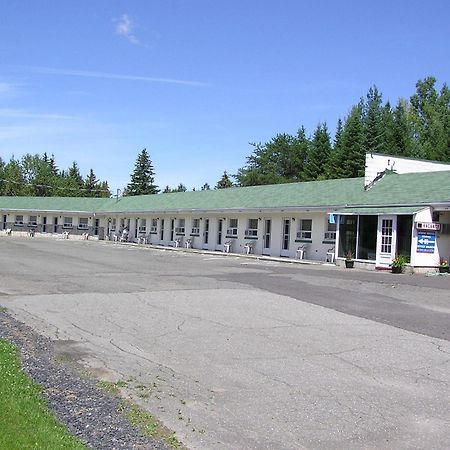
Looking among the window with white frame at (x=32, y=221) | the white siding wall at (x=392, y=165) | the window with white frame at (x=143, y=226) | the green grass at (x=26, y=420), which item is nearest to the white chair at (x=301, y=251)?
the white siding wall at (x=392, y=165)

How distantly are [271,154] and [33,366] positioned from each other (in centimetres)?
→ 7108

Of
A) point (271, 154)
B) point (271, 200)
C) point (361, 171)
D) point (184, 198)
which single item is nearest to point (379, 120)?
point (361, 171)

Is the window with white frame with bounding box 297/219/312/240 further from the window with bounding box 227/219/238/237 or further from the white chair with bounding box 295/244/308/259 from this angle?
the window with bounding box 227/219/238/237

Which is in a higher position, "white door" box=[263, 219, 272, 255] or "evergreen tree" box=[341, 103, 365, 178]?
"evergreen tree" box=[341, 103, 365, 178]

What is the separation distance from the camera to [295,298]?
13.6 m

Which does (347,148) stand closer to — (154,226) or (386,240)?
(154,226)

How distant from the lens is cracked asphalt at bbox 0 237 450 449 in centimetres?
513

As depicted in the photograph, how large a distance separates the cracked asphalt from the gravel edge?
357 millimetres

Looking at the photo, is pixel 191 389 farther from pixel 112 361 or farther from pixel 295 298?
pixel 295 298

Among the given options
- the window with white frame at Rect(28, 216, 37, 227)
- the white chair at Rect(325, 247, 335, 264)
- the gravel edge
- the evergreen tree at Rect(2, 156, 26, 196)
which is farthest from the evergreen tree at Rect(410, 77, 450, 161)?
the evergreen tree at Rect(2, 156, 26, 196)

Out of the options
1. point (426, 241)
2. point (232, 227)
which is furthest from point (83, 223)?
point (426, 241)

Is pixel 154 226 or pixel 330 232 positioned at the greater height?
pixel 330 232

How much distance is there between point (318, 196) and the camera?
104 ft

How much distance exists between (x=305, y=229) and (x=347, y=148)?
102ft
